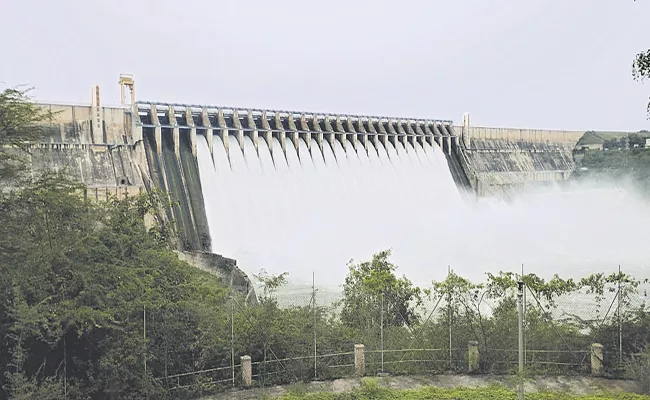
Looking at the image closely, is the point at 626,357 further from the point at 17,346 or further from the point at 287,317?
the point at 17,346

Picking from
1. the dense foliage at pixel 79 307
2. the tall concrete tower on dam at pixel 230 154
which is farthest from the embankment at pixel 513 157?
the dense foliage at pixel 79 307

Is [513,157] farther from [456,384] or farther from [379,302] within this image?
[456,384]

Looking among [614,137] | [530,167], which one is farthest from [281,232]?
[614,137]

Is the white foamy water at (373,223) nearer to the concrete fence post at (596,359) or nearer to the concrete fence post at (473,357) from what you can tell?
the concrete fence post at (473,357)

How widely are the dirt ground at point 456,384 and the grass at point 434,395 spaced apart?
1.36 ft

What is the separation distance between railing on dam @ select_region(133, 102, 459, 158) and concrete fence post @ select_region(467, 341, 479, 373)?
19.2 m

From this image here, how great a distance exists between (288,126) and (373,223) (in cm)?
737

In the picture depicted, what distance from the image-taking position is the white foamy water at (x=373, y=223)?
1098 inches

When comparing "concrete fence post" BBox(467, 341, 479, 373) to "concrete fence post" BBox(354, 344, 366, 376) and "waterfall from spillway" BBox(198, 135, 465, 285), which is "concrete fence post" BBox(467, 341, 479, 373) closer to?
"concrete fence post" BBox(354, 344, 366, 376)

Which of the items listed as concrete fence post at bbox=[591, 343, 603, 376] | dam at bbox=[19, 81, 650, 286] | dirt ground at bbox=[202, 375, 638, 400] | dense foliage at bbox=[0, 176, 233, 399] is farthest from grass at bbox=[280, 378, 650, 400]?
dam at bbox=[19, 81, 650, 286]

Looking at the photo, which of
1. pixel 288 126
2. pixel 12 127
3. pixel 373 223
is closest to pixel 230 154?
pixel 288 126

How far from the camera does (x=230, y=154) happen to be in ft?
102

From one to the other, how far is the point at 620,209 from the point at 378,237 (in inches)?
1163

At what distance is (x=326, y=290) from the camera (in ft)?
77.0
